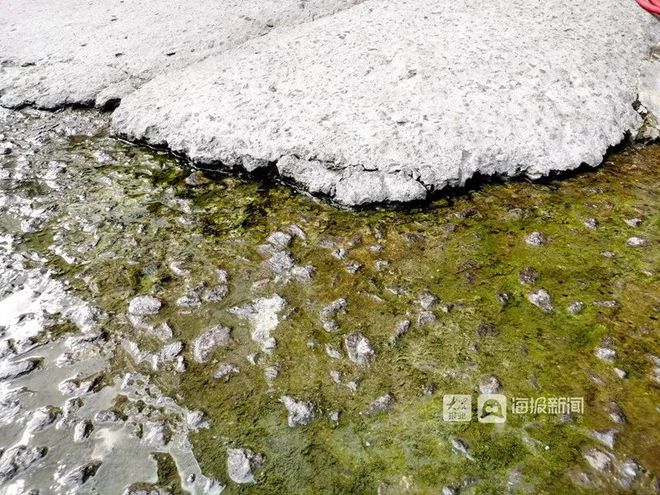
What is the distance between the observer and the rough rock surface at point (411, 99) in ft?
10.1

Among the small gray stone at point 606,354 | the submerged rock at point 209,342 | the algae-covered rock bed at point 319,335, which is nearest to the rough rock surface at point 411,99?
the algae-covered rock bed at point 319,335

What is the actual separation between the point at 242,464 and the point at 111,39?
3.78 metres

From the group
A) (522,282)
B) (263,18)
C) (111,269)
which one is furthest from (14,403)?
(263,18)

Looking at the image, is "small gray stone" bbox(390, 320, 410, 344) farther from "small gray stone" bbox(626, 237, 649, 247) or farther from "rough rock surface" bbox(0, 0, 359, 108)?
"rough rock surface" bbox(0, 0, 359, 108)

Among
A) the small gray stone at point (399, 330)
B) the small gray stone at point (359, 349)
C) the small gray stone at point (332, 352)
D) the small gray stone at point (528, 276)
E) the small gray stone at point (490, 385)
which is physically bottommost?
the small gray stone at point (528, 276)

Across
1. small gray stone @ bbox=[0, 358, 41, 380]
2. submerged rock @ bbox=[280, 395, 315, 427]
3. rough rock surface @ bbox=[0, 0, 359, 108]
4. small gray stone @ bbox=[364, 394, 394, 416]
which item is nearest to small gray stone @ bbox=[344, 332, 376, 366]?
small gray stone @ bbox=[364, 394, 394, 416]

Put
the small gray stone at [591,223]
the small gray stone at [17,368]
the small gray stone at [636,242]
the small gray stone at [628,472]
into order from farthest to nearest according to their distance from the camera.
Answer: the small gray stone at [591,223], the small gray stone at [636,242], the small gray stone at [17,368], the small gray stone at [628,472]

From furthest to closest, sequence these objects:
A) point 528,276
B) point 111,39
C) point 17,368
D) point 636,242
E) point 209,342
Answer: point 111,39 < point 636,242 < point 528,276 < point 209,342 < point 17,368

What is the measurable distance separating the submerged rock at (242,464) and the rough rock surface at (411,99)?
59.4 inches

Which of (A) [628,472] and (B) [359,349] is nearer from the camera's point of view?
(A) [628,472]

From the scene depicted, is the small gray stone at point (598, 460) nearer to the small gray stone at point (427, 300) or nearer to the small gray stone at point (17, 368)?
the small gray stone at point (427, 300)

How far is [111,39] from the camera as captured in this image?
4469mm
